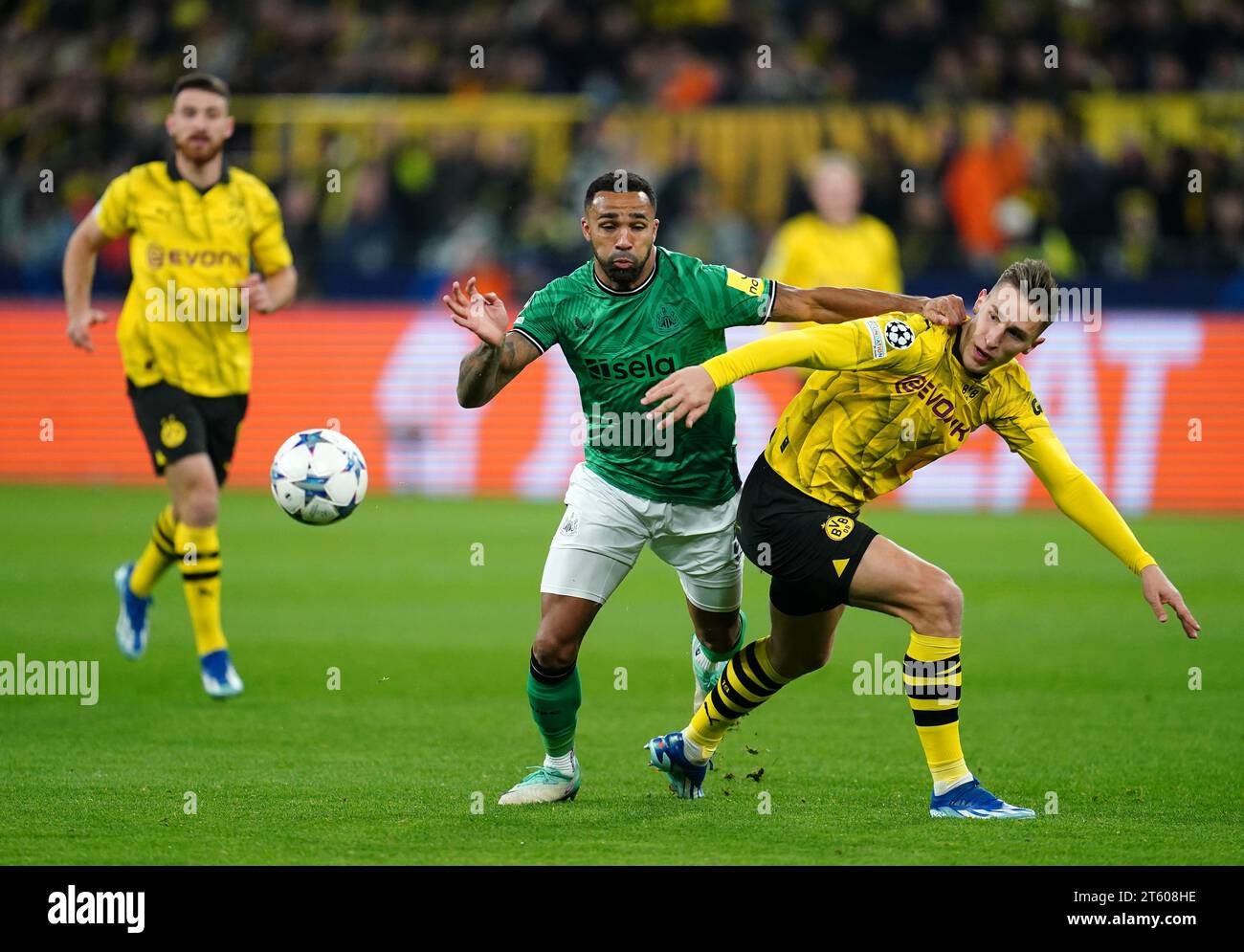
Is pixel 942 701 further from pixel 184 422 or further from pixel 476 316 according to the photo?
pixel 184 422

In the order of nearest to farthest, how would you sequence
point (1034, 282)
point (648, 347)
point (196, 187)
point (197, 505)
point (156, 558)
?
1. point (1034, 282)
2. point (648, 347)
3. point (197, 505)
4. point (196, 187)
5. point (156, 558)

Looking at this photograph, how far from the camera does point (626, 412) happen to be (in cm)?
676

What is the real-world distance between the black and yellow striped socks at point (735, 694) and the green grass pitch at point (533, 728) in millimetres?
247

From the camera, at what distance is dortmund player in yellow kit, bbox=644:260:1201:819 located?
6098mm

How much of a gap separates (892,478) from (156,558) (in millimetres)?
4464

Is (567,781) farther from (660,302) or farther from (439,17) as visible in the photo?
(439,17)

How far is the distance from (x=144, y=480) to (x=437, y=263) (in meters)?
3.79

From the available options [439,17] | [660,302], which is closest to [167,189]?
[660,302]

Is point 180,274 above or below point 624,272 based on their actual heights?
above

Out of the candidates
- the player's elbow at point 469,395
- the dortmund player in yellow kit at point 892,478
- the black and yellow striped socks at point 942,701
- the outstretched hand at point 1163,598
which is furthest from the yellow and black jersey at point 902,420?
the player's elbow at point 469,395

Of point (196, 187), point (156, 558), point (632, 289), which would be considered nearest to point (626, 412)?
point (632, 289)

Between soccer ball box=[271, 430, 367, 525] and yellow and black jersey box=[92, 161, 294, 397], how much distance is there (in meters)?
1.68

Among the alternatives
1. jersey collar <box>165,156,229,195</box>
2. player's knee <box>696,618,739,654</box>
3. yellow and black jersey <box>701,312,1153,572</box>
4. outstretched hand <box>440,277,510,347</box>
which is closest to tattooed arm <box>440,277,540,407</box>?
outstretched hand <box>440,277,510,347</box>

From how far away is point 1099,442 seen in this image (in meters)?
16.3
